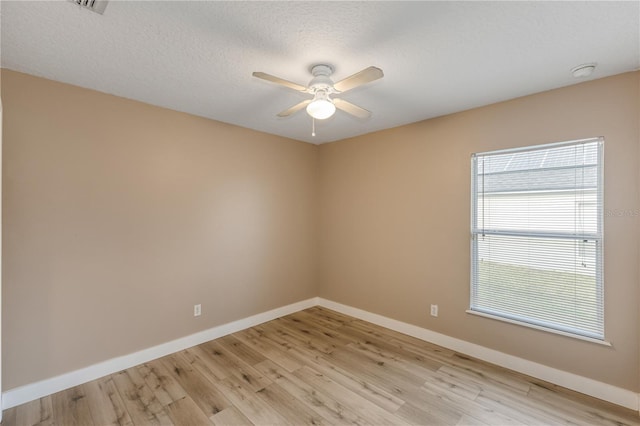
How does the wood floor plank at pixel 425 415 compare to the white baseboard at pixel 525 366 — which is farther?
the white baseboard at pixel 525 366

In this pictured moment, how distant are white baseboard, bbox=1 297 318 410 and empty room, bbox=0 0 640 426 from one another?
17 mm

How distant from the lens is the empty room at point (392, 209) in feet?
5.72

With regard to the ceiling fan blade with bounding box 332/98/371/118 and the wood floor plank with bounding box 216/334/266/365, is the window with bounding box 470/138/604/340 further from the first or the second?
the wood floor plank with bounding box 216/334/266/365

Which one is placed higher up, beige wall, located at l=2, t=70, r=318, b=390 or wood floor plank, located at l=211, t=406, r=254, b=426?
beige wall, located at l=2, t=70, r=318, b=390

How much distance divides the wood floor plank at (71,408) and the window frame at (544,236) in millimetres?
3385

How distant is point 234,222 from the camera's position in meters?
3.46

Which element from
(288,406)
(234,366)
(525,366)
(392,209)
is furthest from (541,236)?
(234,366)

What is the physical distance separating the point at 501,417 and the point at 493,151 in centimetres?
224

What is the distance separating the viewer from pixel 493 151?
2.74m

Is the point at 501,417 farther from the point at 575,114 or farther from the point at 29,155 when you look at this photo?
the point at 29,155

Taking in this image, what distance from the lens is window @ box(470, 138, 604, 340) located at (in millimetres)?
2279

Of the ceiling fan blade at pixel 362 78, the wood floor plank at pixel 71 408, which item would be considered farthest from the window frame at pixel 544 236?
the wood floor plank at pixel 71 408

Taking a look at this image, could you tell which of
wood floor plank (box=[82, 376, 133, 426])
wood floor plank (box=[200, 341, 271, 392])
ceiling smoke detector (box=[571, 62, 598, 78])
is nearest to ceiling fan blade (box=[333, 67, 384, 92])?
ceiling smoke detector (box=[571, 62, 598, 78])

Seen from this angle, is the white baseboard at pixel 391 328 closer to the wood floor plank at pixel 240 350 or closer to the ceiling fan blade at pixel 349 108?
the wood floor plank at pixel 240 350
